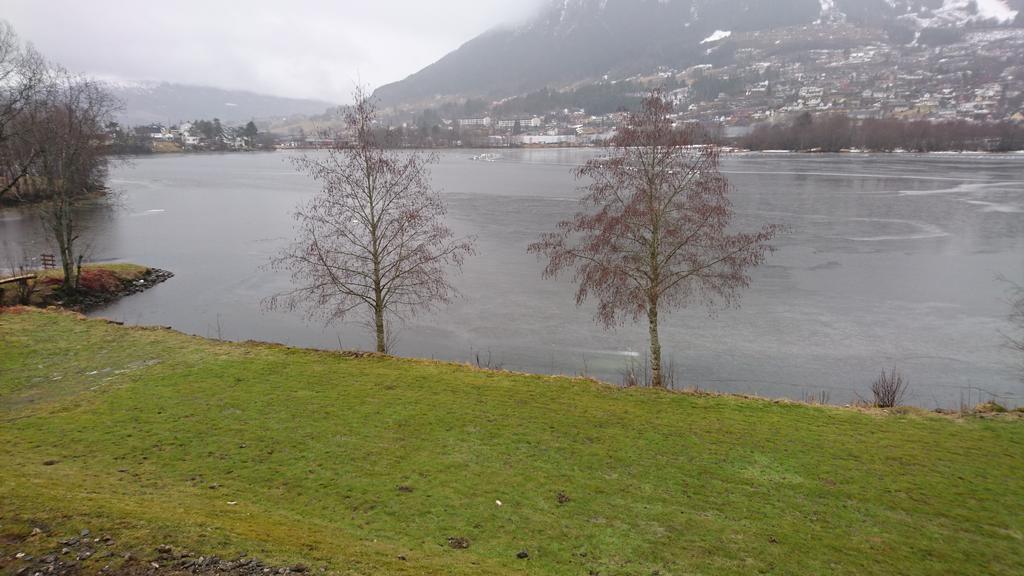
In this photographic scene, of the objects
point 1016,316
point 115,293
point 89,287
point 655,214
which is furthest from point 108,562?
point 1016,316

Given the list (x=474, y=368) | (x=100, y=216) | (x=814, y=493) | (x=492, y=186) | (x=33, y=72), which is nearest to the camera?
(x=814, y=493)

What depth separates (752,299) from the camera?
26281mm

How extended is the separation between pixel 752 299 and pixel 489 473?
19.5m

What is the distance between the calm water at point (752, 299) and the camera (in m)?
19.6

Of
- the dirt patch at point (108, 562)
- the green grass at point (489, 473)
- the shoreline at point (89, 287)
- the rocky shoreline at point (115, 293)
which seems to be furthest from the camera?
the rocky shoreline at point (115, 293)

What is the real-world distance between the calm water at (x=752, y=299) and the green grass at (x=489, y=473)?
559 cm

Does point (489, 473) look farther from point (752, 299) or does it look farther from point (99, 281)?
point (99, 281)

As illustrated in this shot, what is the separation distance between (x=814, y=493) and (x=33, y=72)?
26404 mm

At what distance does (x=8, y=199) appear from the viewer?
187ft

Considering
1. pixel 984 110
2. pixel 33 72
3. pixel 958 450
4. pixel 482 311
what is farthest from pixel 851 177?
pixel 984 110

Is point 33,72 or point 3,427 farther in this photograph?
point 33,72

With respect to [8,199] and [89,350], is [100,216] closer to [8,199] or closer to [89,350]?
[8,199]

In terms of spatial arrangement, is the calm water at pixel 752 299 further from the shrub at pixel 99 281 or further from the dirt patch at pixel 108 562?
the dirt patch at pixel 108 562

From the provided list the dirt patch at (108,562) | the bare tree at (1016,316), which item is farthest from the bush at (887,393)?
the dirt patch at (108,562)
